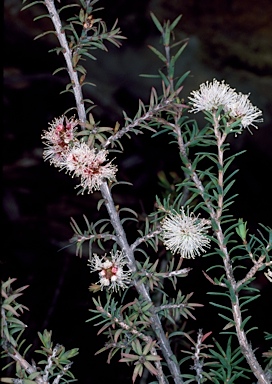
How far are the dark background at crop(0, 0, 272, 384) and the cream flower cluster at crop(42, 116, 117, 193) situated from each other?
248mm

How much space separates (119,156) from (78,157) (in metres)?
0.31

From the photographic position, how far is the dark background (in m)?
0.72

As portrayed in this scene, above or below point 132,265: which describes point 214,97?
above

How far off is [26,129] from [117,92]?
0.46 feet

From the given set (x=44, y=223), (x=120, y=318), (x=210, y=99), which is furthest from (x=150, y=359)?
(x=44, y=223)

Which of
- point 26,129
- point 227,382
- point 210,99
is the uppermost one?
point 26,129

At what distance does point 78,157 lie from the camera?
1.51 feet

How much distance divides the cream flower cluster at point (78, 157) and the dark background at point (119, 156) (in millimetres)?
248

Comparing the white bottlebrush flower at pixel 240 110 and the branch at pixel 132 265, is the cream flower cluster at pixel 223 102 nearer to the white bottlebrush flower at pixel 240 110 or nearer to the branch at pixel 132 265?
the white bottlebrush flower at pixel 240 110

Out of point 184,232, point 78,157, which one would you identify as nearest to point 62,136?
point 78,157

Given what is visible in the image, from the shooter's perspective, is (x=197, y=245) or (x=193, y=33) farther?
(x=193, y=33)

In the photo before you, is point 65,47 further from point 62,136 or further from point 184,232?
point 184,232

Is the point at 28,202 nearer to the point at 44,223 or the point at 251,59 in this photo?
the point at 44,223

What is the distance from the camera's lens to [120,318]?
1.59ft
